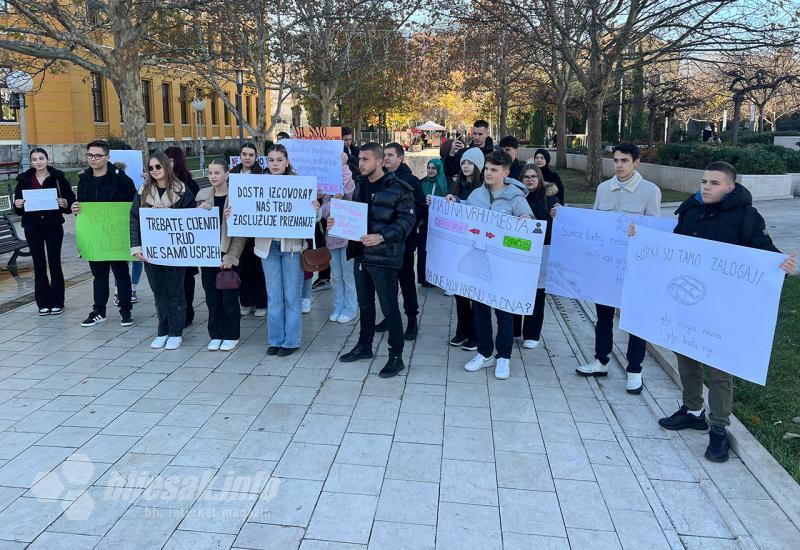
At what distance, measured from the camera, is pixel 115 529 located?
11.4ft

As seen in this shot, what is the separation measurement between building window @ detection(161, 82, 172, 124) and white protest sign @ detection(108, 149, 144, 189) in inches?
1485

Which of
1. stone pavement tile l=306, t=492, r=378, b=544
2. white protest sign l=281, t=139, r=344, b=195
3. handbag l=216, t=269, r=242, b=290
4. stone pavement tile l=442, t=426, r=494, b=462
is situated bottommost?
stone pavement tile l=306, t=492, r=378, b=544

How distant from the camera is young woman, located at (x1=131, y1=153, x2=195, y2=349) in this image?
6.38 meters

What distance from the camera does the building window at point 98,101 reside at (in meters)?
35.5

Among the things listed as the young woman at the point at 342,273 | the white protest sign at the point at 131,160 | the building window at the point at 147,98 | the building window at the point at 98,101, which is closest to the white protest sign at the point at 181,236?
the young woman at the point at 342,273

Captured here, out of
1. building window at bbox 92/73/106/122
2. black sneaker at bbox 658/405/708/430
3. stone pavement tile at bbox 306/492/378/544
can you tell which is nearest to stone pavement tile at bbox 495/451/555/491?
stone pavement tile at bbox 306/492/378/544

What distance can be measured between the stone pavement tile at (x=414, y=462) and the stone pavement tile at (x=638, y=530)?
3.62 ft

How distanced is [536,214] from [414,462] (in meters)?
2.89

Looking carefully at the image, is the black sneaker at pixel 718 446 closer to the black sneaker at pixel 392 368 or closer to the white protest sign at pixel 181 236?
the black sneaker at pixel 392 368

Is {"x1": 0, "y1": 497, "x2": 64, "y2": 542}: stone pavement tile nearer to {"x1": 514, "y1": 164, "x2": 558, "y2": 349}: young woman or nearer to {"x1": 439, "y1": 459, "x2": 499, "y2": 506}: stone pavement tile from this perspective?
{"x1": 439, "y1": 459, "x2": 499, "y2": 506}: stone pavement tile

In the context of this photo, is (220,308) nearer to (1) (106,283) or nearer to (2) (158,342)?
(2) (158,342)

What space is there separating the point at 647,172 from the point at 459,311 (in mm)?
19288

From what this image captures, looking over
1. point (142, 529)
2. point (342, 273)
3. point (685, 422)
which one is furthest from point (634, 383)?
point (142, 529)

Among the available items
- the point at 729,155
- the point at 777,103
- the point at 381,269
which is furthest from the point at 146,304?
the point at 777,103
